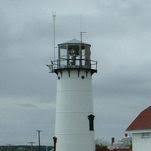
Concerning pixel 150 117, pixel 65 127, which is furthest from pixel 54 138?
pixel 150 117

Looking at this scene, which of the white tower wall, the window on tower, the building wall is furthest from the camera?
the window on tower

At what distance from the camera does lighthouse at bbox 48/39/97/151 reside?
4447 centimetres

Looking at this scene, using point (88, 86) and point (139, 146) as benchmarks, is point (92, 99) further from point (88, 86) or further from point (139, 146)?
point (139, 146)

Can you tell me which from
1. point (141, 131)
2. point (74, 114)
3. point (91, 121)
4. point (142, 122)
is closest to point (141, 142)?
point (141, 131)

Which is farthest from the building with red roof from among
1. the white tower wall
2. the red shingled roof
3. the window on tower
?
the white tower wall

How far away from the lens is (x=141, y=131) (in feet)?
137

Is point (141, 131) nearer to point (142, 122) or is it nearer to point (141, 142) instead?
point (141, 142)

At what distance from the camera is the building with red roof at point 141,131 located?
41500 mm

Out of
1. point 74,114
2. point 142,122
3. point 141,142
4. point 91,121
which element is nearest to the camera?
point 141,142

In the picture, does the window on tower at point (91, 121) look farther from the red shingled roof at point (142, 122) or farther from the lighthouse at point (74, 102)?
the red shingled roof at point (142, 122)

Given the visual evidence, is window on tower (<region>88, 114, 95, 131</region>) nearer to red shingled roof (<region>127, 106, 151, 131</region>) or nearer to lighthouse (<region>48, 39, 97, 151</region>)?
lighthouse (<region>48, 39, 97, 151</region>)

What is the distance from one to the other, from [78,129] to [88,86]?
3.39 meters

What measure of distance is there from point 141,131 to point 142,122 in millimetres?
1009

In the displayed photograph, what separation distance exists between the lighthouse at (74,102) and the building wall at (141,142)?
11.7 feet
